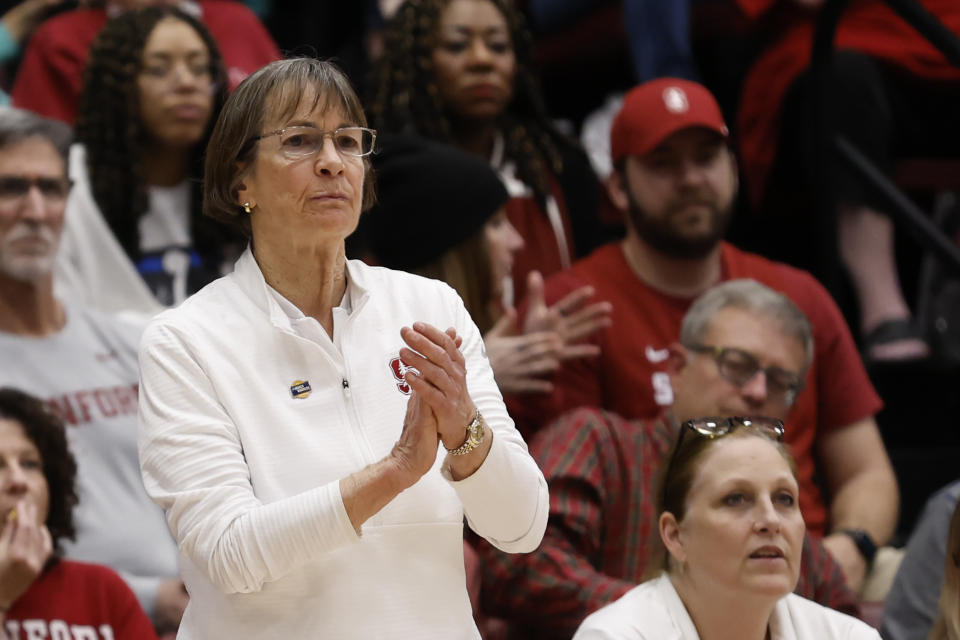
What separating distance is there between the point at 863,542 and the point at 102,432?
1709 millimetres

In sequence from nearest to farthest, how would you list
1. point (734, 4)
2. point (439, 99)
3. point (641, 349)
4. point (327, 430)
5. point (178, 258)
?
point (327, 430) → point (641, 349) → point (178, 258) → point (439, 99) → point (734, 4)

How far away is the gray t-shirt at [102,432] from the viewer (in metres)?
3.07

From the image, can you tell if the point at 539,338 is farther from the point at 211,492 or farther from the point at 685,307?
the point at 211,492

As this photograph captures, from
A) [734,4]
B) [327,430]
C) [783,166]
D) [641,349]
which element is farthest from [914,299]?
[327,430]

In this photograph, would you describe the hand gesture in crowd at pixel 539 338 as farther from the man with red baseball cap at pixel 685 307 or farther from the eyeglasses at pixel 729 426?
the eyeglasses at pixel 729 426

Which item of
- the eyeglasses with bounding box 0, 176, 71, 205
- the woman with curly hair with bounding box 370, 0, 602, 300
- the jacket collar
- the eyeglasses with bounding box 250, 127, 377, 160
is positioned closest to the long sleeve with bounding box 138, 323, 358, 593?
the jacket collar

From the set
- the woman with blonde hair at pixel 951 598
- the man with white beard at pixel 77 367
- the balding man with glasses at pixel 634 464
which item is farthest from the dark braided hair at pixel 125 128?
the woman with blonde hair at pixel 951 598

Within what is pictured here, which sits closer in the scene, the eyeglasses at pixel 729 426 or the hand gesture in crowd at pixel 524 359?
the eyeglasses at pixel 729 426

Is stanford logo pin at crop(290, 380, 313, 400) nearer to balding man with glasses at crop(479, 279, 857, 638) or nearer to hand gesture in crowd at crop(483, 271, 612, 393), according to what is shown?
balding man with glasses at crop(479, 279, 857, 638)

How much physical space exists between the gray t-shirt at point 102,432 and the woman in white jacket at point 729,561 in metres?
1.13

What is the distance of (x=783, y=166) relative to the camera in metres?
4.26

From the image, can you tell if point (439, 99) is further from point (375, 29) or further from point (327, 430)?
point (327, 430)

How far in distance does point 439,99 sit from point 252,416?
88.4 inches

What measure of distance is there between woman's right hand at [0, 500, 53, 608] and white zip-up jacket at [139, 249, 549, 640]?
2.54 feet
